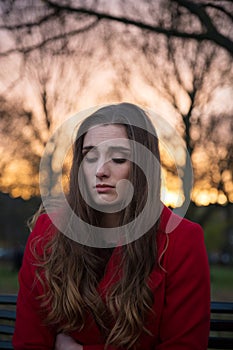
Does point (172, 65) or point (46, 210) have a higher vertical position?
point (172, 65)

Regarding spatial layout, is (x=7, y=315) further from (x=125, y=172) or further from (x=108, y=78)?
(x=108, y=78)

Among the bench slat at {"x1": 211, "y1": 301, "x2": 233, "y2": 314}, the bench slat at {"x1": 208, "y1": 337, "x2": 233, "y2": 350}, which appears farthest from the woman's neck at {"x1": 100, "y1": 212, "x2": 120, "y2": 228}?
the bench slat at {"x1": 208, "y1": 337, "x2": 233, "y2": 350}

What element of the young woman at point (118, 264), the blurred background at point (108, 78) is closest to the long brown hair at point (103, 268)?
the young woman at point (118, 264)

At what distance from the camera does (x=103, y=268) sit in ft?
6.79

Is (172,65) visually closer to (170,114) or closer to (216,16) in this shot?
(170,114)

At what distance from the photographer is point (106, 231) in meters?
2.08

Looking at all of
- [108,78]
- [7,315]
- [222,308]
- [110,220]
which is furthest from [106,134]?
[108,78]

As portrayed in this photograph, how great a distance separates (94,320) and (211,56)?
3191mm

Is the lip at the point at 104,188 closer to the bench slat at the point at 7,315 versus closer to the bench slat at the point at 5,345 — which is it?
the bench slat at the point at 7,315

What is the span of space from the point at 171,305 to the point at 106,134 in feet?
2.41

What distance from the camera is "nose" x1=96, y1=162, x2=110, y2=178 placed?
1845 mm

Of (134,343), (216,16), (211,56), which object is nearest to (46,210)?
(134,343)

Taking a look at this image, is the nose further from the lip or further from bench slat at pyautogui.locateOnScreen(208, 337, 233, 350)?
bench slat at pyautogui.locateOnScreen(208, 337, 233, 350)

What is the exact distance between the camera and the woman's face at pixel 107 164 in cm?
186
